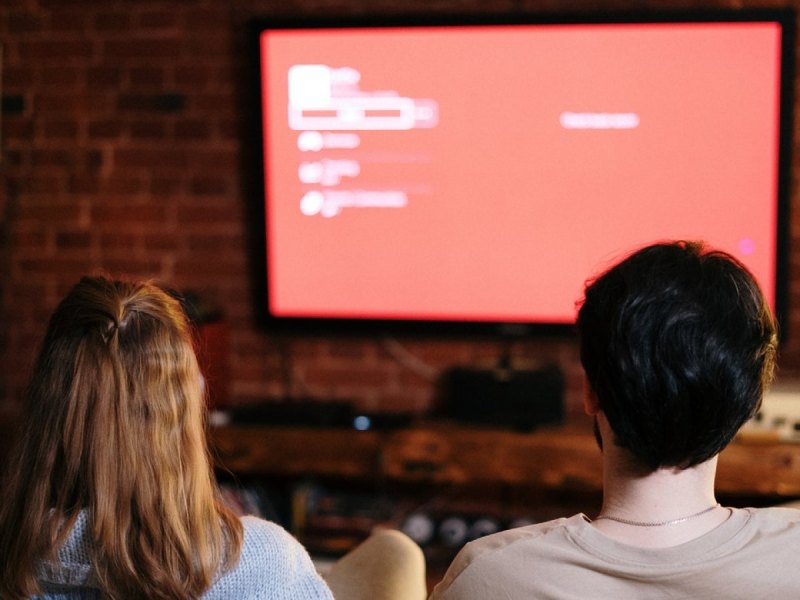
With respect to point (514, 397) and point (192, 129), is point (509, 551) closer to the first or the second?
point (514, 397)

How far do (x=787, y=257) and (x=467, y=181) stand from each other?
1054 millimetres

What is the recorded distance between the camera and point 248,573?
1.49 metres

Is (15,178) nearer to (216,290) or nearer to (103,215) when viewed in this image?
(103,215)

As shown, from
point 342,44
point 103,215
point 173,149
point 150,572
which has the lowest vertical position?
point 150,572

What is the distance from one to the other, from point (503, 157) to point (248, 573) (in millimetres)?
2172

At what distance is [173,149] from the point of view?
12.3 ft

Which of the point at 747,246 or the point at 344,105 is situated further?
the point at 344,105

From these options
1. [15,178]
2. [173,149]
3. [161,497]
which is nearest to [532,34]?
[173,149]

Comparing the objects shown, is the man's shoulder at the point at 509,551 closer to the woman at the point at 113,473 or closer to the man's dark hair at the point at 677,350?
the man's dark hair at the point at 677,350

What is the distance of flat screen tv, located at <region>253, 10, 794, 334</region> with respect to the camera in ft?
10.7

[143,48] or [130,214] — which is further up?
[143,48]

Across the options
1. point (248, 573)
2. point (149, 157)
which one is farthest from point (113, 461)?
point (149, 157)

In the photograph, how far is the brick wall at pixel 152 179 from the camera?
3674 mm

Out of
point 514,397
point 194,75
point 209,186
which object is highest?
point 194,75
